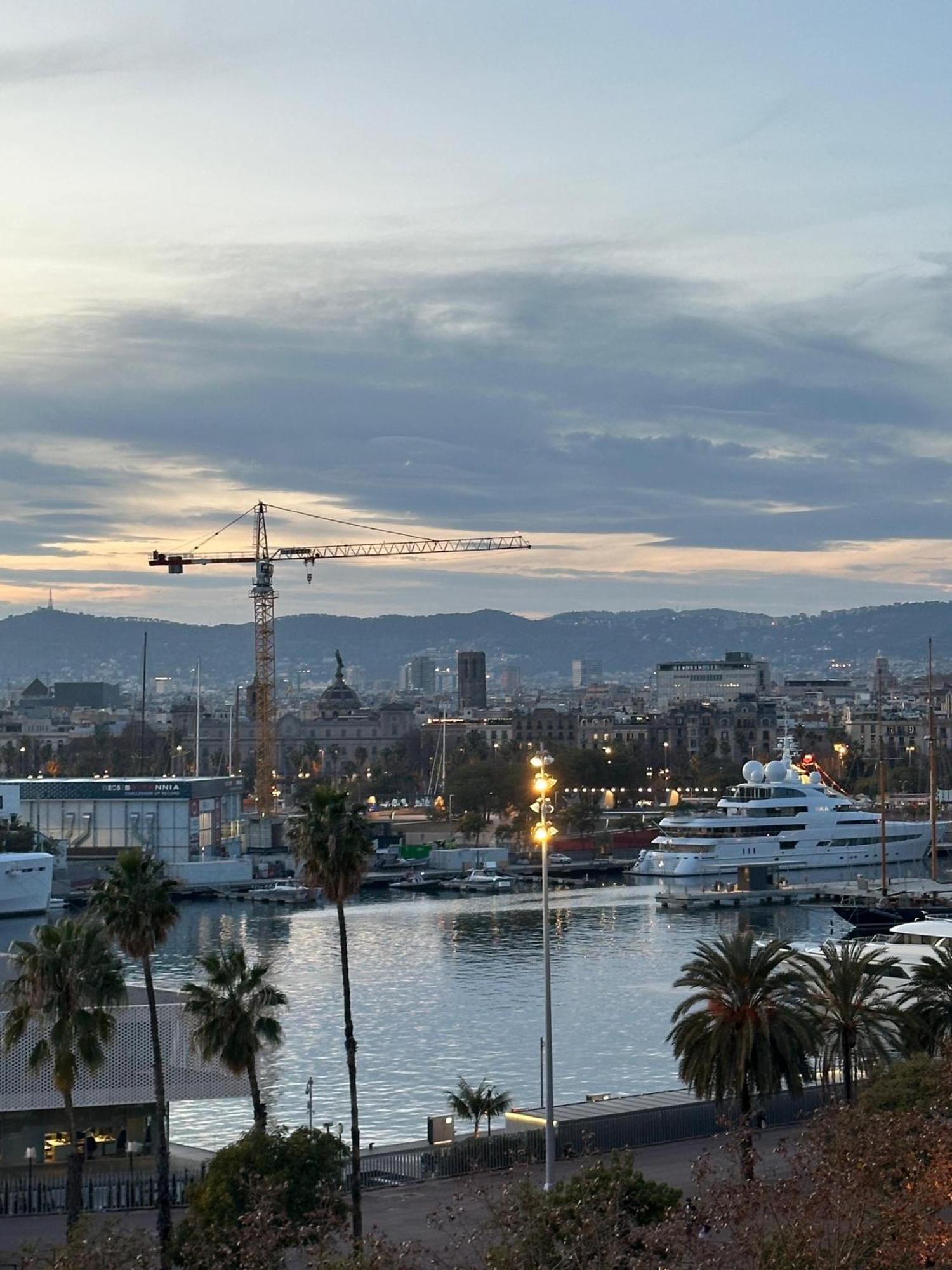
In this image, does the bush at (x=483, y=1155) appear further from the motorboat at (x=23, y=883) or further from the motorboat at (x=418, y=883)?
the motorboat at (x=418, y=883)

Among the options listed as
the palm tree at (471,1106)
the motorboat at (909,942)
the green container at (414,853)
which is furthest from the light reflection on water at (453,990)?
the green container at (414,853)

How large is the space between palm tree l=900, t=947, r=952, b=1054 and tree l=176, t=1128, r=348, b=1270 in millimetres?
11274

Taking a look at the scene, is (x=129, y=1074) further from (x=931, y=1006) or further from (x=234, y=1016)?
(x=931, y=1006)

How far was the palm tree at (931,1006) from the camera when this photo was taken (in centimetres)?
3316

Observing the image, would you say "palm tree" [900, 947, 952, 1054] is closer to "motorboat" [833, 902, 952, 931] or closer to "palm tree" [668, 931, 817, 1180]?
"palm tree" [668, 931, 817, 1180]

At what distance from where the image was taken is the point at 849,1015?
31.7m

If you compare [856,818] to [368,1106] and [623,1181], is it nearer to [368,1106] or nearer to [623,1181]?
[368,1106]

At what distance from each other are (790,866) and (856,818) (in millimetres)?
6481

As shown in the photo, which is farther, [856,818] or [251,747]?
[251,747]

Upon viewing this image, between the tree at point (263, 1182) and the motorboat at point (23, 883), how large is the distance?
53.6 meters

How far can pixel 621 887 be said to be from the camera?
3617 inches

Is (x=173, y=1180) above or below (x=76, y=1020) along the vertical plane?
below

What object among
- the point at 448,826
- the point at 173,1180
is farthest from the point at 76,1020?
the point at 448,826

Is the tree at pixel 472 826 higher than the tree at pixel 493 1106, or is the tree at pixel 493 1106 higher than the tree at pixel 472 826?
the tree at pixel 472 826
